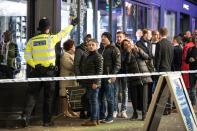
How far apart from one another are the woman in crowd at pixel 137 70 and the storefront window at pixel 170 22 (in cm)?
883

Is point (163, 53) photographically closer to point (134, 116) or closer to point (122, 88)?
point (122, 88)

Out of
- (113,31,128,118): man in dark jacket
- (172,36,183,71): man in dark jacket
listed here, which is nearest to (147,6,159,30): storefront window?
(172,36,183,71): man in dark jacket

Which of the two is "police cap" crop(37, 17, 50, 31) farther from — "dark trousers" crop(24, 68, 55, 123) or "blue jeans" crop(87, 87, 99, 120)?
"blue jeans" crop(87, 87, 99, 120)

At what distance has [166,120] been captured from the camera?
1091cm

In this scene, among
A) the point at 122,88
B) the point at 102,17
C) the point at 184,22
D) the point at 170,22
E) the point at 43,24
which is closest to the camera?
the point at 43,24

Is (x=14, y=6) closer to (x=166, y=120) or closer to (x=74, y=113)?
(x=74, y=113)

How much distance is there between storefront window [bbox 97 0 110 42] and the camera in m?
13.6

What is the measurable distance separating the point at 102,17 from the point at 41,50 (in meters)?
4.18

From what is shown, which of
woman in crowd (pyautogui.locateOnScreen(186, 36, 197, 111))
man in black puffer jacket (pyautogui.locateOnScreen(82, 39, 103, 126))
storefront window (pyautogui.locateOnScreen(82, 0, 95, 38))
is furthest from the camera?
storefront window (pyautogui.locateOnScreen(82, 0, 95, 38))

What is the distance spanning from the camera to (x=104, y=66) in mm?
10547

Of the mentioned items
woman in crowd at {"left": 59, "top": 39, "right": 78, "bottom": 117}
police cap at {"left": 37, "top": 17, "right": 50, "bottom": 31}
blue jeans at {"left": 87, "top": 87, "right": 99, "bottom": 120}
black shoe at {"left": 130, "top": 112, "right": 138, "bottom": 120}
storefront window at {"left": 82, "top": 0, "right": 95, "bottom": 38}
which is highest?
storefront window at {"left": 82, "top": 0, "right": 95, "bottom": 38}

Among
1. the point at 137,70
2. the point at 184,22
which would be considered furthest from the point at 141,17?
the point at 184,22

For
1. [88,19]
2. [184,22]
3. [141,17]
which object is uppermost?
[184,22]

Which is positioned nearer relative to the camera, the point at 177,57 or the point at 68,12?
the point at 68,12
